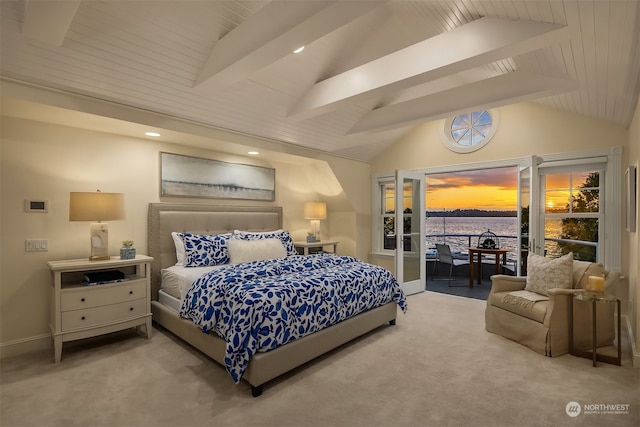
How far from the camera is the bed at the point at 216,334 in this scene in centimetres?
230

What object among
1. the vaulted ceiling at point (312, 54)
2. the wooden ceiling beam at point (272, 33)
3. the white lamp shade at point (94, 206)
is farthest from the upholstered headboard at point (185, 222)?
the wooden ceiling beam at point (272, 33)

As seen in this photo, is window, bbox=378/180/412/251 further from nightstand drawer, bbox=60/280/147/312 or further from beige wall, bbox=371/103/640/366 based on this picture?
nightstand drawer, bbox=60/280/147/312

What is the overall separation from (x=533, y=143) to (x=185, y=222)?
178 inches

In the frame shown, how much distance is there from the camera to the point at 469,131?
487cm

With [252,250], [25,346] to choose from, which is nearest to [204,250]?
[252,250]

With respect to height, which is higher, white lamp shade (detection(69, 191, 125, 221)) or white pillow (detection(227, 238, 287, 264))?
white lamp shade (detection(69, 191, 125, 221))

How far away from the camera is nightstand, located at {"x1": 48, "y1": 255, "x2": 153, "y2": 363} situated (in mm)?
2654

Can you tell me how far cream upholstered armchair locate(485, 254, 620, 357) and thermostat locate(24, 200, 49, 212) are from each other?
4.45 m

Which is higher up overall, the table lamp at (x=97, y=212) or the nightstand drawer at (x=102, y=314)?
the table lamp at (x=97, y=212)

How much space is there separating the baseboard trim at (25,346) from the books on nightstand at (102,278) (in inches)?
24.6

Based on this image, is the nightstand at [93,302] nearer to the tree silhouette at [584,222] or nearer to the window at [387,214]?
the window at [387,214]

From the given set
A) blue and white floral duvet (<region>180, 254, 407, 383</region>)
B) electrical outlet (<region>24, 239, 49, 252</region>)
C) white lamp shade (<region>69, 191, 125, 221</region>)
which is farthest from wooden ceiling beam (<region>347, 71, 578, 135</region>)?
electrical outlet (<region>24, 239, 49, 252</region>)

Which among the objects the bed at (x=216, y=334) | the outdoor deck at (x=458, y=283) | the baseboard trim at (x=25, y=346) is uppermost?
the bed at (x=216, y=334)

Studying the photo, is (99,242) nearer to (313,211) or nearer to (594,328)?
(313,211)
